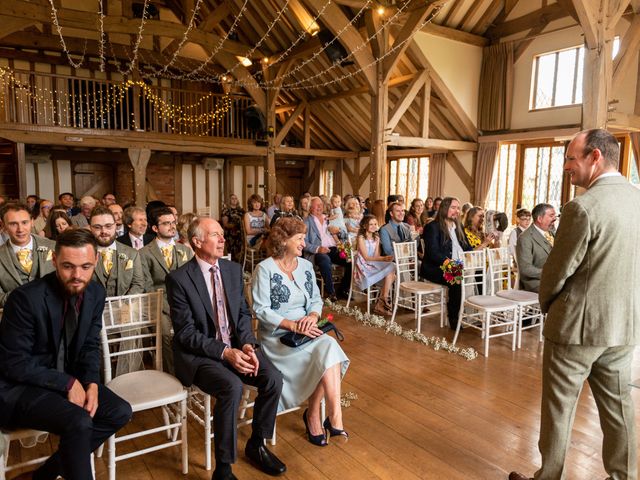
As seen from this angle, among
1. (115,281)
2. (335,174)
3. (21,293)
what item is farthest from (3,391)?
(335,174)

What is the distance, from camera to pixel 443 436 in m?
2.90

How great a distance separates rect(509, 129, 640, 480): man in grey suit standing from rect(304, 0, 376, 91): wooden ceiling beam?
653cm

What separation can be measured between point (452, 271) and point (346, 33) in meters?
5.12

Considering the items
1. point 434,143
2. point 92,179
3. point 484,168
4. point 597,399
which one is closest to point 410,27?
point 434,143

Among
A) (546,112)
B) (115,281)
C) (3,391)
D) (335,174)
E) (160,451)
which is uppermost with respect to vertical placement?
(546,112)

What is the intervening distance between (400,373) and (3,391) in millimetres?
2790

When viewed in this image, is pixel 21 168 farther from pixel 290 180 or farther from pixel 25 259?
pixel 290 180

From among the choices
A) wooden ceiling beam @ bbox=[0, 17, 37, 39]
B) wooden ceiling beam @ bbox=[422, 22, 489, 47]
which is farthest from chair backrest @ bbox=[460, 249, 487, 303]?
wooden ceiling beam @ bbox=[0, 17, 37, 39]

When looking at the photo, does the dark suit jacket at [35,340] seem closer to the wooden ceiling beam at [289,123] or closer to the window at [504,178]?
the window at [504,178]

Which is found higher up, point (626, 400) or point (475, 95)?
point (475, 95)

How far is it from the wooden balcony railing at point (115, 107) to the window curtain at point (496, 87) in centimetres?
547

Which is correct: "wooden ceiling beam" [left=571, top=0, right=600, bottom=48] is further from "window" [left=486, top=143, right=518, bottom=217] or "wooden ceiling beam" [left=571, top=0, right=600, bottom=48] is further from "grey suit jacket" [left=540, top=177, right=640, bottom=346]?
"grey suit jacket" [left=540, top=177, right=640, bottom=346]

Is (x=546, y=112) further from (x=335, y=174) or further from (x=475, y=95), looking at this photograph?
(x=335, y=174)

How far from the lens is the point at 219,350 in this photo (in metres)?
2.48
